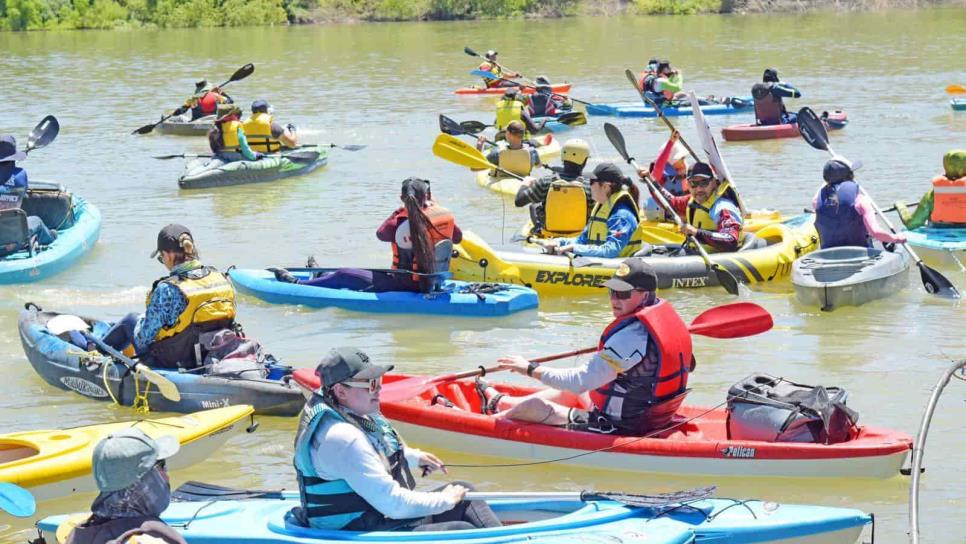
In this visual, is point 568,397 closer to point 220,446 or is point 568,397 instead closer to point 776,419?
point 776,419

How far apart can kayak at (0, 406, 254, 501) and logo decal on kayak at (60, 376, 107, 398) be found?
1048 mm

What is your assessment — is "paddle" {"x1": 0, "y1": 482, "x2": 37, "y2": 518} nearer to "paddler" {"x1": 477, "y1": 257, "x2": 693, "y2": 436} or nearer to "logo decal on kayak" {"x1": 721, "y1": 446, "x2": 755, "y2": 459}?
"paddler" {"x1": 477, "y1": 257, "x2": 693, "y2": 436}

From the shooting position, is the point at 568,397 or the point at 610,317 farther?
the point at 610,317

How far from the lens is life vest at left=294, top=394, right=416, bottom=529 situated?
5.71 metres

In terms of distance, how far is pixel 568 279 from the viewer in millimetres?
12188

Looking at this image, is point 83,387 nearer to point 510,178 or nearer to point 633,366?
point 633,366

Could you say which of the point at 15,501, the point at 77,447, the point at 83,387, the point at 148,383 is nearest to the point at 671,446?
the point at 77,447

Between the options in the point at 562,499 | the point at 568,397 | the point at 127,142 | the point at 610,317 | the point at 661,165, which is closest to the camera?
the point at 562,499

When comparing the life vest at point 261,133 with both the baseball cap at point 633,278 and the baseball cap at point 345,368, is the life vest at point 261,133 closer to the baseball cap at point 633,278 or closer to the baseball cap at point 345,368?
the baseball cap at point 633,278

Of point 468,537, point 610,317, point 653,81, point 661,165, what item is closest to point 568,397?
point 468,537

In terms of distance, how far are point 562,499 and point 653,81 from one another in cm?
1802

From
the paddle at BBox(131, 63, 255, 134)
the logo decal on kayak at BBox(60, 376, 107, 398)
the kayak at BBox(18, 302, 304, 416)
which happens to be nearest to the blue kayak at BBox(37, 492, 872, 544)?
the kayak at BBox(18, 302, 304, 416)

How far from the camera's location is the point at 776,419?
7.60 metres

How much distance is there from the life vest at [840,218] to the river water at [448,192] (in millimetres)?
585
